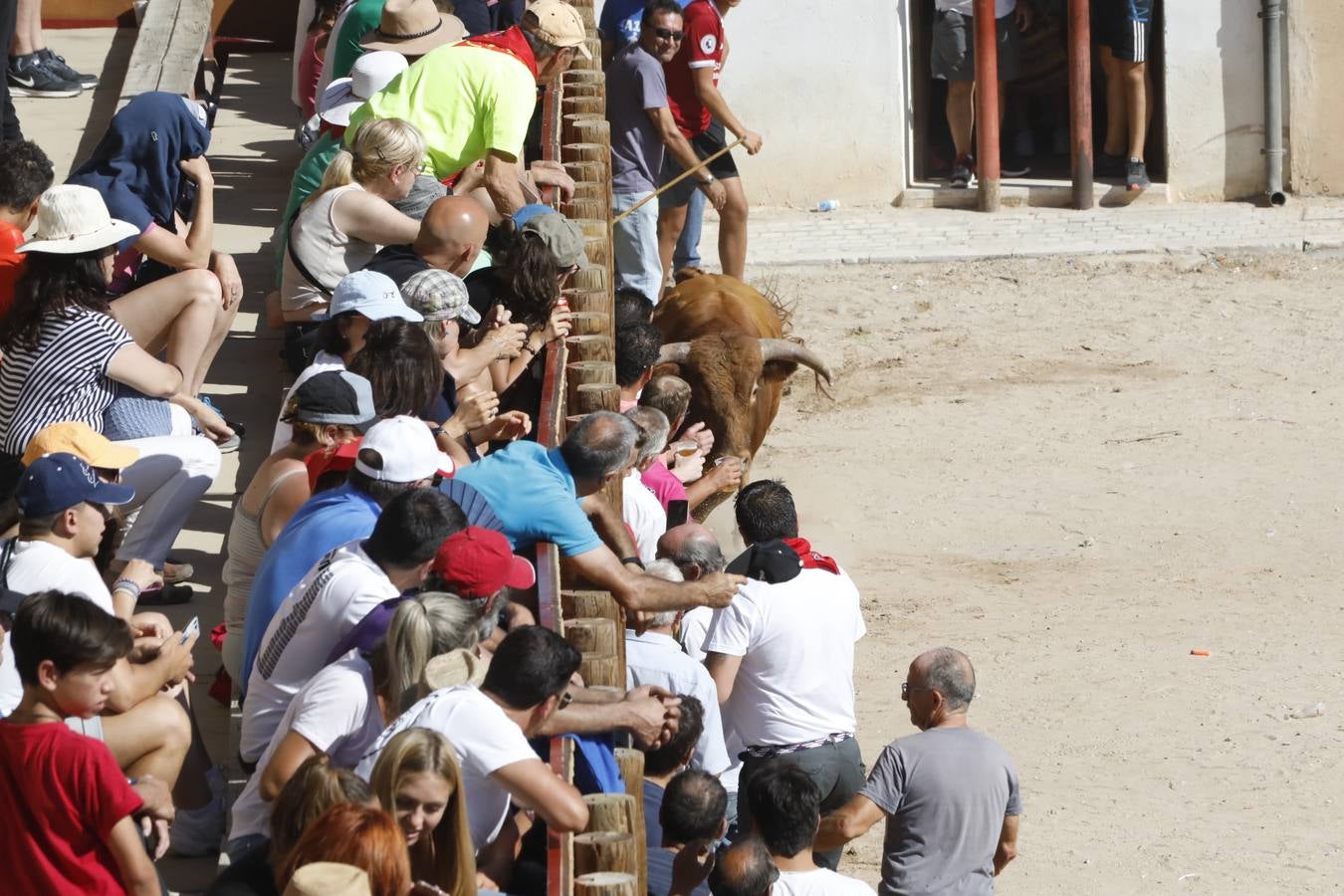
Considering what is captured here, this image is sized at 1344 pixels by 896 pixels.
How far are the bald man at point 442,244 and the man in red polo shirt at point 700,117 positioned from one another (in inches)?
187

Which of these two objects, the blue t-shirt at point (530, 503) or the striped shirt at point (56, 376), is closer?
the blue t-shirt at point (530, 503)

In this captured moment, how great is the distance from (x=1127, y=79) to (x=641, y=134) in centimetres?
697

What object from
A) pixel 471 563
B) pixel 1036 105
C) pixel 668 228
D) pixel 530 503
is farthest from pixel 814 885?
pixel 1036 105

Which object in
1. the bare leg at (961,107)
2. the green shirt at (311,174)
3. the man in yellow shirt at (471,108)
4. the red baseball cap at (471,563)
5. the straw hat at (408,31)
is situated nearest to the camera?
the red baseball cap at (471,563)

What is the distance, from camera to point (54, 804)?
4.37 meters

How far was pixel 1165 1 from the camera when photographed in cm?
1762

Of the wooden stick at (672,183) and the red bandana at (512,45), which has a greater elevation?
the red bandana at (512,45)

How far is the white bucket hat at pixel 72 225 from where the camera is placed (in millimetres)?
6465

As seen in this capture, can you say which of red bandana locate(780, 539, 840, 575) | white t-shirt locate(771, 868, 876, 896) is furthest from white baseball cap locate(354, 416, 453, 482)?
red bandana locate(780, 539, 840, 575)

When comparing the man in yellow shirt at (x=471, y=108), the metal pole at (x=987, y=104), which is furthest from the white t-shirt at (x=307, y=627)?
the metal pole at (x=987, y=104)

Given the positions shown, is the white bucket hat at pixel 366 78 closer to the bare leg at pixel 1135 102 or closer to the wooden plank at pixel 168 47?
the wooden plank at pixel 168 47

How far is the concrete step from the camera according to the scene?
1808 centimetres

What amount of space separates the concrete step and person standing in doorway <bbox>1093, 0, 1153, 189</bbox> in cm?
13

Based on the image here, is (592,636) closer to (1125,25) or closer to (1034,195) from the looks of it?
(1125,25)
